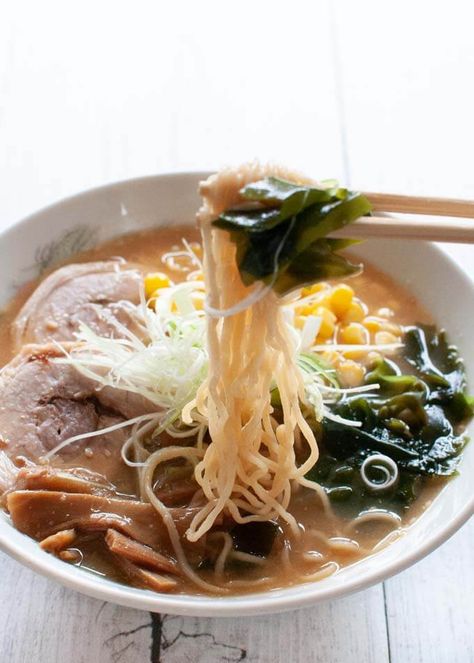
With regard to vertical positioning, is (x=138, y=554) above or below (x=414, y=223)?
below

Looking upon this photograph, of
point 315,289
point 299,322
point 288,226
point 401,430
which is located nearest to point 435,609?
point 401,430

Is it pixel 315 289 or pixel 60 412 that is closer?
pixel 60 412

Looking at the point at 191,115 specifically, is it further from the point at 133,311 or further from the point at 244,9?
the point at 133,311

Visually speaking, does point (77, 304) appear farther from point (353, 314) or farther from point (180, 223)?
point (353, 314)

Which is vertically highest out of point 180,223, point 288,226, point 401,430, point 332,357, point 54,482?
point 288,226

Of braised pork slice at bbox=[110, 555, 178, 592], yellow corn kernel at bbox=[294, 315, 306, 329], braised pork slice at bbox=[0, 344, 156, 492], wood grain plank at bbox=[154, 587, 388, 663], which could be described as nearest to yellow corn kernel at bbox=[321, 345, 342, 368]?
yellow corn kernel at bbox=[294, 315, 306, 329]

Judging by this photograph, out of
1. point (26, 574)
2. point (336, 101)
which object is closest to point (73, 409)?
point (26, 574)

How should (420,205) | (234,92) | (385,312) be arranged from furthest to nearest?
(234,92) < (385,312) < (420,205)
